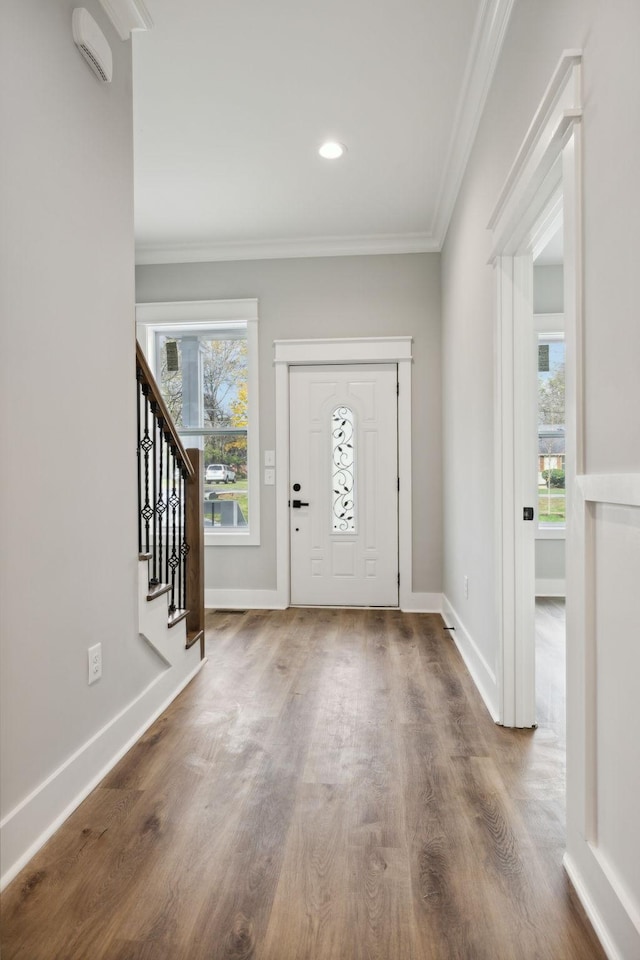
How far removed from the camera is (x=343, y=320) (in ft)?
15.1

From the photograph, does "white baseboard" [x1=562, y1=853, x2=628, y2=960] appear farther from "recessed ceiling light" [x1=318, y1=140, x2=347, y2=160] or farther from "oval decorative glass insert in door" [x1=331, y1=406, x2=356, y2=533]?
"recessed ceiling light" [x1=318, y1=140, x2=347, y2=160]

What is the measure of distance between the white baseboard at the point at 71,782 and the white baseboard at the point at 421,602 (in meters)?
2.29

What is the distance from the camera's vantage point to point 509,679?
2.42 meters

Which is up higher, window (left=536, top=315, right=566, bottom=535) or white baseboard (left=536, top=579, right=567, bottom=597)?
window (left=536, top=315, right=566, bottom=535)

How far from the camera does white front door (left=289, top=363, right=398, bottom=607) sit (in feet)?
15.1

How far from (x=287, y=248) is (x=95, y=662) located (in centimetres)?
355

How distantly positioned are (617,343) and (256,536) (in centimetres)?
367

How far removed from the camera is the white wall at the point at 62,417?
1.59m

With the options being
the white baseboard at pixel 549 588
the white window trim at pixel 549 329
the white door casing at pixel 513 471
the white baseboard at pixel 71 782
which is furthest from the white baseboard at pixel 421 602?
the white baseboard at pixel 71 782

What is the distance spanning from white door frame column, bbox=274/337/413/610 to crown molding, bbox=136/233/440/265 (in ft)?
2.24

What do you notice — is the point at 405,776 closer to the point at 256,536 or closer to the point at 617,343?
the point at 617,343

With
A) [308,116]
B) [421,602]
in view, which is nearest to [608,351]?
[308,116]

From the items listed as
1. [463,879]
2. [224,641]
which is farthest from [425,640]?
[463,879]

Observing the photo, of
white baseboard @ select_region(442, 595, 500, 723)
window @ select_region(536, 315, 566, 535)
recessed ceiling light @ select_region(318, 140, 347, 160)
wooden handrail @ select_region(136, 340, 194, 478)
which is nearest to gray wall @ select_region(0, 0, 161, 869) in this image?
wooden handrail @ select_region(136, 340, 194, 478)
